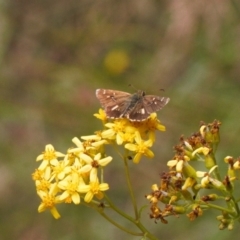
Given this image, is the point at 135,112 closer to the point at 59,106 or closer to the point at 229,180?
the point at 229,180

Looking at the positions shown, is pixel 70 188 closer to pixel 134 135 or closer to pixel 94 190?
pixel 94 190

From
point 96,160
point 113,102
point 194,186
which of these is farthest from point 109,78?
point 194,186

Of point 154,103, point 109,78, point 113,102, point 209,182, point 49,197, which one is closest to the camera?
point 209,182

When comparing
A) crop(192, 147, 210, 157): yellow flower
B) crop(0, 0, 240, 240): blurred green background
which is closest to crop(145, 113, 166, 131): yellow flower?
crop(192, 147, 210, 157): yellow flower

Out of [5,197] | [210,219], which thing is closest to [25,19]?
[5,197]

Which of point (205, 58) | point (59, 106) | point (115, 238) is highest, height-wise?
point (205, 58)

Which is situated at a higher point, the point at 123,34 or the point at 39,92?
the point at 123,34
